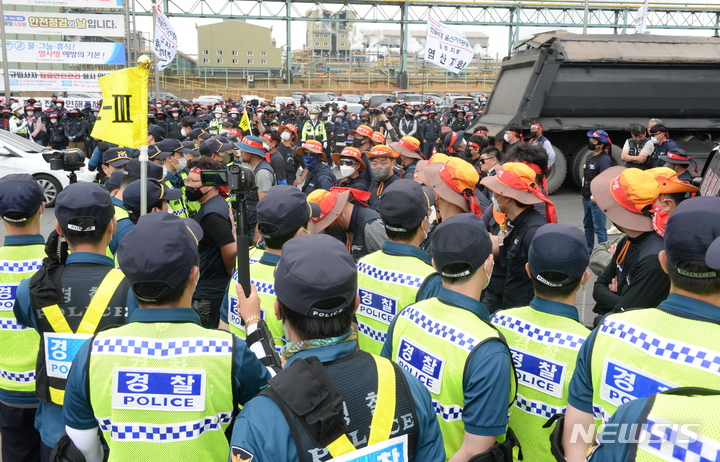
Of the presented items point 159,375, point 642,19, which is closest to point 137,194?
point 159,375

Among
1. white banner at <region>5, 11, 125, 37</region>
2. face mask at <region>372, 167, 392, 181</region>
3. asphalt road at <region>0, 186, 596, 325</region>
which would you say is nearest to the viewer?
face mask at <region>372, 167, 392, 181</region>

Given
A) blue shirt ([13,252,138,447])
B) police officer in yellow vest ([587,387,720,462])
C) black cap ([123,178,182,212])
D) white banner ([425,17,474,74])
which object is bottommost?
blue shirt ([13,252,138,447])

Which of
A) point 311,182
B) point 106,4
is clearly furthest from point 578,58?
point 106,4

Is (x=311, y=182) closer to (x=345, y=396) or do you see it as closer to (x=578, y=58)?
(x=345, y=396)

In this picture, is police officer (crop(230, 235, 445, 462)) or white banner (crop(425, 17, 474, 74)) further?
white banner (crop(425, 17, 474, 74))

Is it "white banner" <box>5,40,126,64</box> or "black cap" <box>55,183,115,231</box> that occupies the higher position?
"white banner" <box>5,40,126,64</box>

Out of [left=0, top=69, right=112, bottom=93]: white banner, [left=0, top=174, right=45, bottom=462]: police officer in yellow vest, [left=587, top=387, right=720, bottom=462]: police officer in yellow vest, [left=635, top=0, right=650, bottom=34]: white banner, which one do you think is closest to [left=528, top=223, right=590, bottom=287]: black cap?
[left=587, top=387, right=720, bottom=462]: police officer in yellow vest

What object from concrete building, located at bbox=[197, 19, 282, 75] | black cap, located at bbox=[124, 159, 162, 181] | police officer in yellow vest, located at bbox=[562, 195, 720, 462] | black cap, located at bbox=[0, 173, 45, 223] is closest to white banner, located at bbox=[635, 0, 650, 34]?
black cap, located at bbox=[124, 159, 162, 181]

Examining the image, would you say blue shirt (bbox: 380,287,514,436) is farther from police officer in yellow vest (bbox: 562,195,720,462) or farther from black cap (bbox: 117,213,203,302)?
black cap (bbox: 117,213,203,302)

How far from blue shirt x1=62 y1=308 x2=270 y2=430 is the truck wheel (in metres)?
11.9

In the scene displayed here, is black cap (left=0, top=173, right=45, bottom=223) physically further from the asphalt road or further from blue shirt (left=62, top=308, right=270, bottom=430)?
the asphalt road

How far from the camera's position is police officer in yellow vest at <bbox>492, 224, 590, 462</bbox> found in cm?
239

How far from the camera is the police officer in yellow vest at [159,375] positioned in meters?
1.89

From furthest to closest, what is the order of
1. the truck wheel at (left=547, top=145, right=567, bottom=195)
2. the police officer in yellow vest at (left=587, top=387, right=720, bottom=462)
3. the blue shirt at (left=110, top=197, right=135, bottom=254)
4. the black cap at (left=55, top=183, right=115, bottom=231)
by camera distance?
1. the truck wheel at (left=547, top=145, right=567, bottom=195)
2. the blue shirt at (left=110, top=197, right=135, bottom=254)
3. the black cap at (left=55, top=183, right=115, bottom=231)
4. the police officer in yellow vest at (left=587, top=387, right=720, bottom=462)
